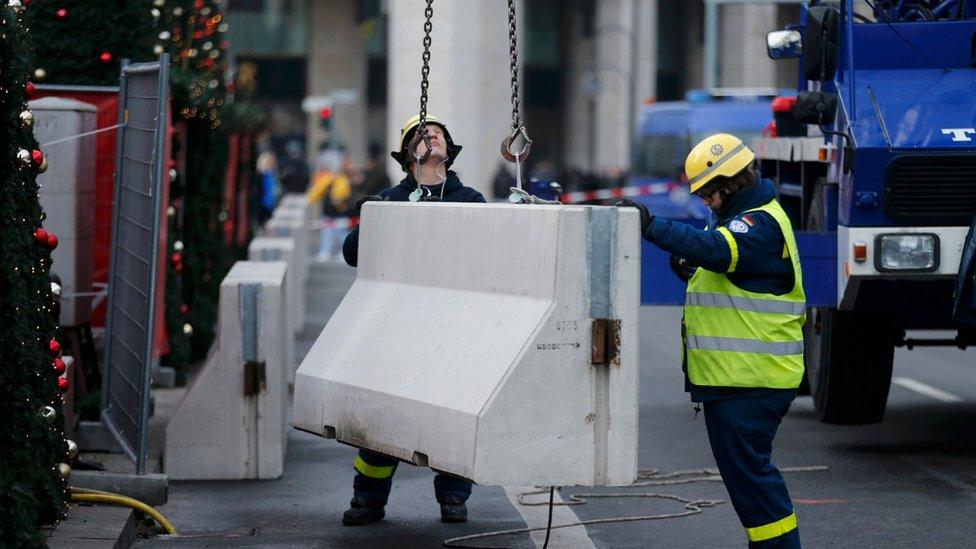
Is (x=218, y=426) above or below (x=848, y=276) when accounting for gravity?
below

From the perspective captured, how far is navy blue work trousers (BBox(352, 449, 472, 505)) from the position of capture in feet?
27.2

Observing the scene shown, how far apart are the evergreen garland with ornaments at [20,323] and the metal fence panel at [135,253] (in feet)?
4.33

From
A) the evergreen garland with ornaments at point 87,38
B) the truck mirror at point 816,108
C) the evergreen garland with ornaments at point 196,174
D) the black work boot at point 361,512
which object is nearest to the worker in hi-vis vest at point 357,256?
the black work boot at point 361,512

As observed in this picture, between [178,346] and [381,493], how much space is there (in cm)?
543

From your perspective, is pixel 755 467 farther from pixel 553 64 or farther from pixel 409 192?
pixel 553 64

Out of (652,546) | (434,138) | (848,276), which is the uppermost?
(434,138)

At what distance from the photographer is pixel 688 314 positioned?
7.10 m

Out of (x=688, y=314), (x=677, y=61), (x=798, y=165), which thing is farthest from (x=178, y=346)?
(x=677, y=61)

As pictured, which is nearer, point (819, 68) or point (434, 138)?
point (434, 138)

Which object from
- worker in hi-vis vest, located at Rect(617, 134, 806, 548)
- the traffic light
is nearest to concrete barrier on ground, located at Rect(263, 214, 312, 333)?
worker in hi-vis vest, located at Rect(617, 134, 806, 548)

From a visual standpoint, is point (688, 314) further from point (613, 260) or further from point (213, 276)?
point (213, 276)

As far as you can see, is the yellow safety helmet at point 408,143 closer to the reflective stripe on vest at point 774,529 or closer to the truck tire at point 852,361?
the reflective stripe on vest at point 774,529

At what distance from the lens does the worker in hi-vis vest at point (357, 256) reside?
27.4ft

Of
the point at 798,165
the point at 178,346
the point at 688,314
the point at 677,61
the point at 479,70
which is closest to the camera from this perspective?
the point at 688,314
